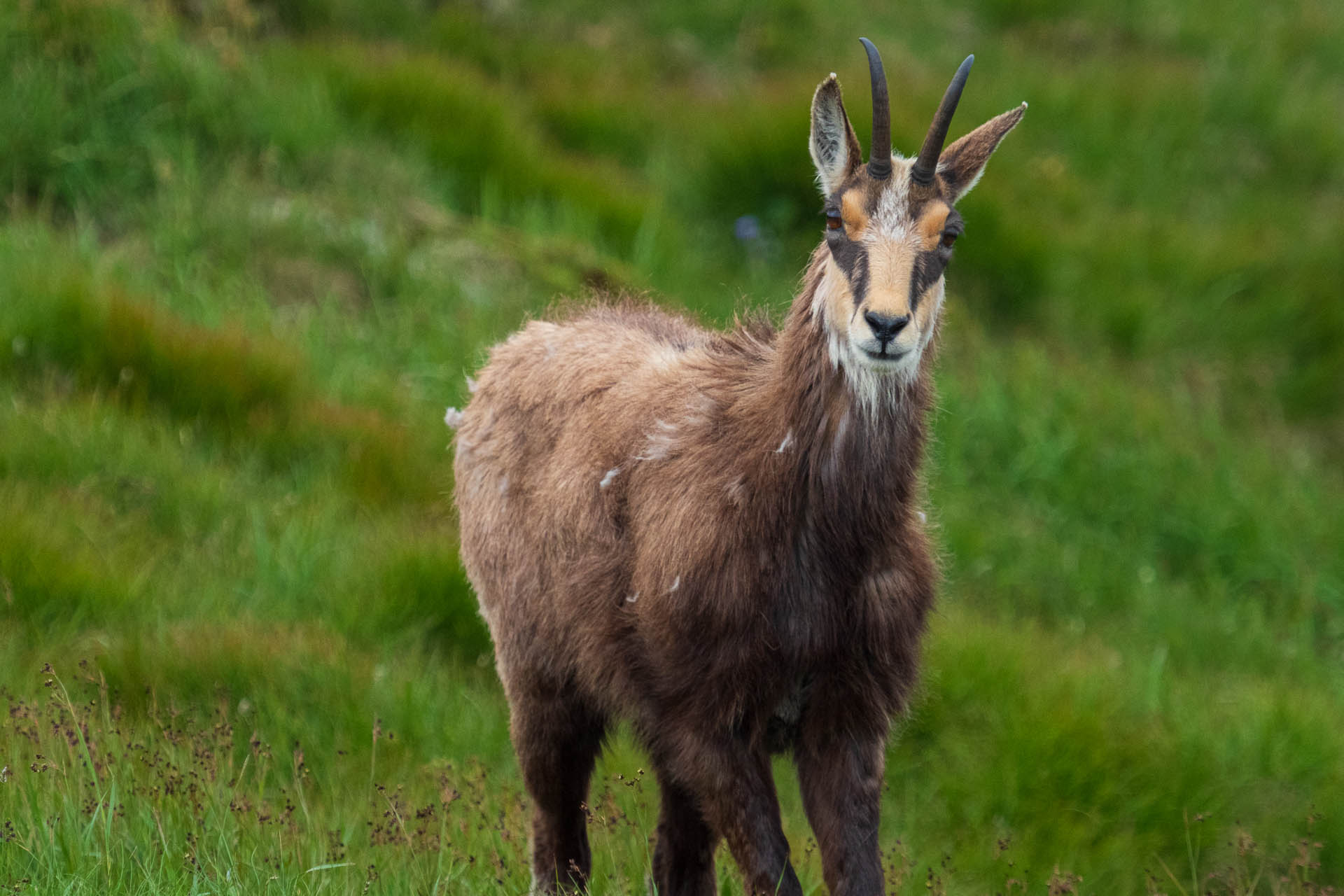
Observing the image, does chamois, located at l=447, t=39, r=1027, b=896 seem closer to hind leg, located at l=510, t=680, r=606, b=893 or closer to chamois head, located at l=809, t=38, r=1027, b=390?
chamois head, located at l=809, t=38, r=1027, b=390

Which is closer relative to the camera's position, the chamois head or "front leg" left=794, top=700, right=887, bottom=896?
Result: the chamois head

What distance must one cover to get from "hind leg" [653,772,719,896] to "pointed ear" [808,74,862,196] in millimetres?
1975

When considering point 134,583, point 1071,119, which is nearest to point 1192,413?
point 1071,119

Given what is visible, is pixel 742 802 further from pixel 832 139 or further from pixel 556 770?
pixel 832 139

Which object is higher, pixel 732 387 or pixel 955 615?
pixel 732 387

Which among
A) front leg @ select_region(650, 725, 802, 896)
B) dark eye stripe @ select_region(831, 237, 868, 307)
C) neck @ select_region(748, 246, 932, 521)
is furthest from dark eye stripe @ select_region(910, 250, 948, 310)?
front leg @ select_region(650, 725, 802, 896)

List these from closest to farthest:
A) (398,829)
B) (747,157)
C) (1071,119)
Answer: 1. (398,829)
2. (747,157)
3. (1071,119)

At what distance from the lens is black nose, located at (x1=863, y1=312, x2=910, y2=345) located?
12.5ft

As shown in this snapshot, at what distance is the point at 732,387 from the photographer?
451 cm

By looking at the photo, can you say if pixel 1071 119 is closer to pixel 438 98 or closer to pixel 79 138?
pixel 438 98

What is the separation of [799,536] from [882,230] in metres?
0.85

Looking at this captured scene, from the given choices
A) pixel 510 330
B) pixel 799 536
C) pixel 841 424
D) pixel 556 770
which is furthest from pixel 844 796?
pixel 510 330

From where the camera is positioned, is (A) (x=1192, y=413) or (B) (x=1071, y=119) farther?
(B) (x=1071, y=119)

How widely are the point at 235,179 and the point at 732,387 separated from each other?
494 centimetres
